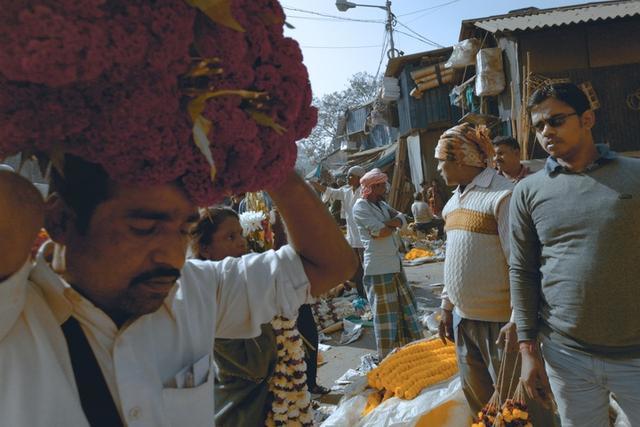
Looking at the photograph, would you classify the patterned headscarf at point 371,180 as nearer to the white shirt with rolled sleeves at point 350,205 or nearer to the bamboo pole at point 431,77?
the white shirt with rolled sleeves at point 350,205

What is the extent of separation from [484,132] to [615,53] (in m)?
8.91

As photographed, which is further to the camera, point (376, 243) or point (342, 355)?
point (342, 355)

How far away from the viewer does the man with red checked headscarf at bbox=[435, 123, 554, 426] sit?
3.11 meters

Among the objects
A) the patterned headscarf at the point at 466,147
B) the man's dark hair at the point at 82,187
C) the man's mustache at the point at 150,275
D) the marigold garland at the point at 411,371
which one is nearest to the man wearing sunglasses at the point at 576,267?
the patterned headscarf at the point at 466,147

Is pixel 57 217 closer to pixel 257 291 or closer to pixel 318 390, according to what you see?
pixel 257 291

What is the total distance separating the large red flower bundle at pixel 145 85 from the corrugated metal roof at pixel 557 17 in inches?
412

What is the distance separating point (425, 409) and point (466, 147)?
190 centimetres

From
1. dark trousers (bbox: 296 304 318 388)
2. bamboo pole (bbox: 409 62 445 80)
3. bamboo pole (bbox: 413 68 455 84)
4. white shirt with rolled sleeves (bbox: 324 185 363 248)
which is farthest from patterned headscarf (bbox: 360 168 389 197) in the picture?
bamboo pole (bbox: 409 62 445 80)

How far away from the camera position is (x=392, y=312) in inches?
225

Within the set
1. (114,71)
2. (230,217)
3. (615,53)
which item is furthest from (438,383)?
(615,53)

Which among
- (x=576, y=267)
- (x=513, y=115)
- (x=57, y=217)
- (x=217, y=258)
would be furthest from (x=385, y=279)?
(x=513, y=115)

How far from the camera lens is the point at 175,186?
4.03 ft

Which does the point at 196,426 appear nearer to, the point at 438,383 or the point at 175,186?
the point at 175,186

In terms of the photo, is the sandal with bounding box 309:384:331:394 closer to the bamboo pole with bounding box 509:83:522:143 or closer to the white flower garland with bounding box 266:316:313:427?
the white flower garland with bounding box 266:316:313:427
